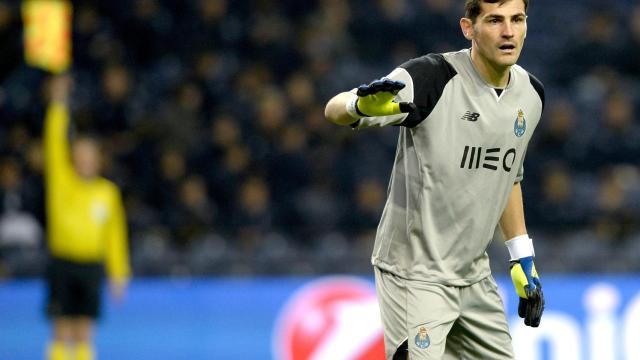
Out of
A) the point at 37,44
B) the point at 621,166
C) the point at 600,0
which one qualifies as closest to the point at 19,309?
the point at 37,44

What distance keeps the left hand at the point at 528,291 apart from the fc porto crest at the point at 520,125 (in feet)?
1.69

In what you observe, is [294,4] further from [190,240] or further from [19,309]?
[19,309]

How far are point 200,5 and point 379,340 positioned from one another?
4.54 m

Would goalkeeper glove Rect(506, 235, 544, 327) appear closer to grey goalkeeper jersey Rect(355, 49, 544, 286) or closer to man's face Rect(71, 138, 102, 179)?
grey goalkeeper jersey Rect(355, 49, 544, 286)

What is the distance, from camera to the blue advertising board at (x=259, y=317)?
25.2 ft

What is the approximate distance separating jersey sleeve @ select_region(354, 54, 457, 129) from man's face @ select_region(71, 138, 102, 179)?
192 inches

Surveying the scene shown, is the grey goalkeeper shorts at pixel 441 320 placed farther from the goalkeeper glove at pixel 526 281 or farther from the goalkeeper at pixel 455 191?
the goalkeeper glove at pixel 526 281

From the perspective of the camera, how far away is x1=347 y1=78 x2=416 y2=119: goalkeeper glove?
10.9ft

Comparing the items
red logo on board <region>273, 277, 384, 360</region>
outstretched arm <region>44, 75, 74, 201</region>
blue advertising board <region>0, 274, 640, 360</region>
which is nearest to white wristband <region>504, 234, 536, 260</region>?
red logo on board <region>273, 277, 384, 360</region>

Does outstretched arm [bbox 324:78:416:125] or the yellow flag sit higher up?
the yellow flag

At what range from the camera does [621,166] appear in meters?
9.34

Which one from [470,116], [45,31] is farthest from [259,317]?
[470,116]

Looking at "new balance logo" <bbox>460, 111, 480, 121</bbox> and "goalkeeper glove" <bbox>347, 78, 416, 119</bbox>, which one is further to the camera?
"new balance logo" <bbox>460, 111, 480, 121</bbox>

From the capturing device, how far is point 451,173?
377cm
